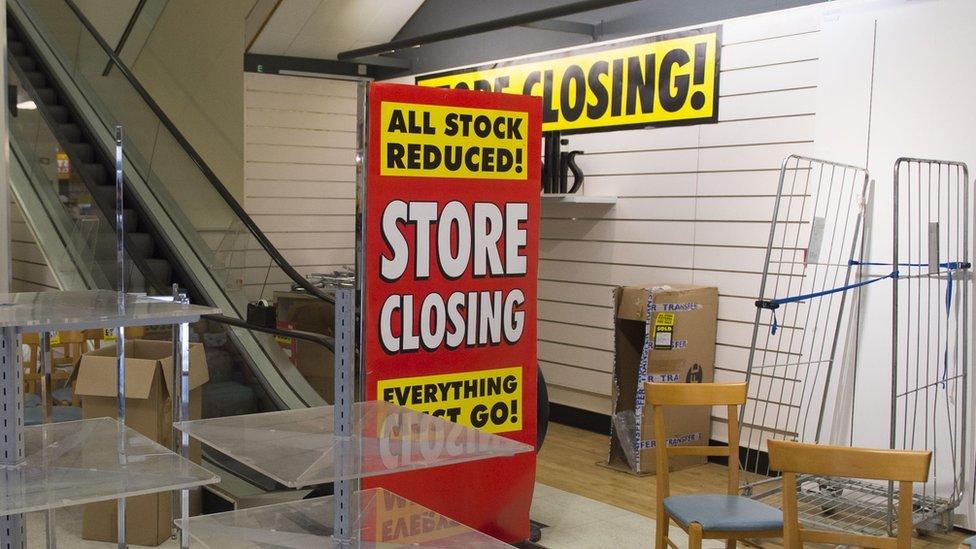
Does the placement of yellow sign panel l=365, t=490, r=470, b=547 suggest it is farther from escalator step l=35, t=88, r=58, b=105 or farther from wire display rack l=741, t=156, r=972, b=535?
escalator step l=35, t=88, r=58, b=105

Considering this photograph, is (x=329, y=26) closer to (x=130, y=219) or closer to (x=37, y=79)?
(x=37, y=79)

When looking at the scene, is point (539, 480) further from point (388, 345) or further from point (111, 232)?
point (111, 232)

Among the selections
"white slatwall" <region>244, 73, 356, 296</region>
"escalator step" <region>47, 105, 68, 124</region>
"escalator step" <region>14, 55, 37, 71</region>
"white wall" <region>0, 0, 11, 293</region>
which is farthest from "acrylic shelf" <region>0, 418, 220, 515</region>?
"white slatwall" <region>244, 73, 356, 296</region>

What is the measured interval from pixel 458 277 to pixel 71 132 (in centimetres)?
445

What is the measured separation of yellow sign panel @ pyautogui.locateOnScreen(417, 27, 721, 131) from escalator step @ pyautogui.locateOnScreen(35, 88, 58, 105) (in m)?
3.33

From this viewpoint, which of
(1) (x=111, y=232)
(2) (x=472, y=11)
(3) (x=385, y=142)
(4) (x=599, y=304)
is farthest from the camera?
(2) (x=472, y=11)

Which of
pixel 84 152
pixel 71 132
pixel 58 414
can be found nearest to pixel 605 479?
pixel 58 414

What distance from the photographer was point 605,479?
18.2ft

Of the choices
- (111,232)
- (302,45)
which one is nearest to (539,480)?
(111,232)

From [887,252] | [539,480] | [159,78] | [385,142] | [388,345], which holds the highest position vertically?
[159,78]

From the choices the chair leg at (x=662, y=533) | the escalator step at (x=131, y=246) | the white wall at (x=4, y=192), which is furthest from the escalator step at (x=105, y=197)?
the chair leg at (x=662, y=533)

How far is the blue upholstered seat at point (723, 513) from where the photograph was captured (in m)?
3.20

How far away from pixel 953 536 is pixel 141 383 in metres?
3.87

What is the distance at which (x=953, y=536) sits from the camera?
Answer: 453 cm
